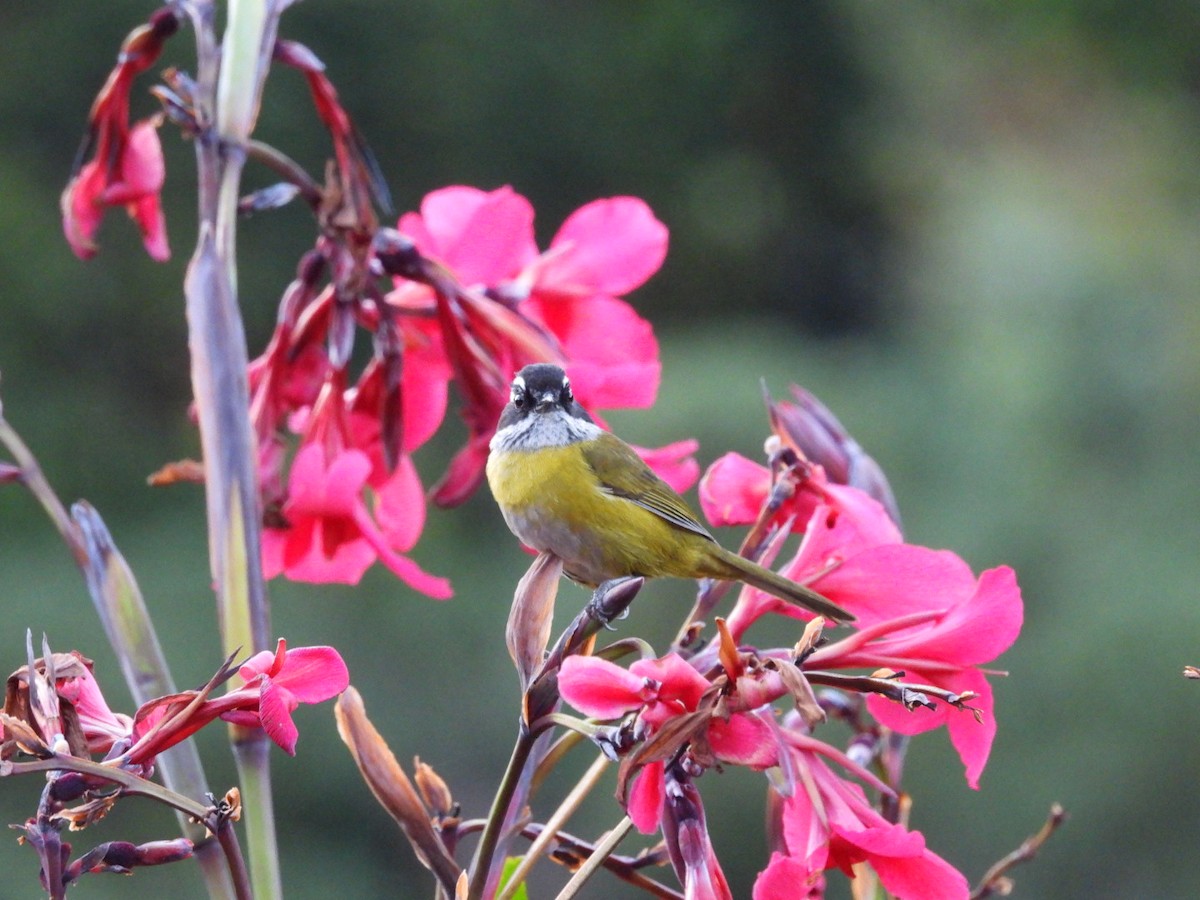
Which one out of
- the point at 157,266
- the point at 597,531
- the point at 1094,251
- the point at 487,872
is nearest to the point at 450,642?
the point at 157,266

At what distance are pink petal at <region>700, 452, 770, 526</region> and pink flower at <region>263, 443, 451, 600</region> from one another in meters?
0.10

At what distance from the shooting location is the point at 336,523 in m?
0.57

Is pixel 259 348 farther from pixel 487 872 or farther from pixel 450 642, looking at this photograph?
pixel 487 872

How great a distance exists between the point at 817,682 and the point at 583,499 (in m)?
0.34

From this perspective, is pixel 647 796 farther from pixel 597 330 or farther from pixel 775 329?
pixel 775 329

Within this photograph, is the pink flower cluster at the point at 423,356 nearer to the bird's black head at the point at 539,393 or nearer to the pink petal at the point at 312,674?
the bird's black head at the point at 539,393

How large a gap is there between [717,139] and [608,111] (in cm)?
63

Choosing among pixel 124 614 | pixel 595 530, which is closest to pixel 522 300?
pixel 595 530

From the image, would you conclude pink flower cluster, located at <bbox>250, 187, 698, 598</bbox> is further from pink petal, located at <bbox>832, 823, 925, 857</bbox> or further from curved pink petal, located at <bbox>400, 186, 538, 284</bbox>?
pink petal, located at <bbox>832, 823, 925, 857</bbox>

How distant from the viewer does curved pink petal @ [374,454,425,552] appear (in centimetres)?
61

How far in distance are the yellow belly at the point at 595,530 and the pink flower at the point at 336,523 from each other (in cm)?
9

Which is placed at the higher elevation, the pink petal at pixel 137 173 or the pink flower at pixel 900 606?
the pink petal at pixel 137 173

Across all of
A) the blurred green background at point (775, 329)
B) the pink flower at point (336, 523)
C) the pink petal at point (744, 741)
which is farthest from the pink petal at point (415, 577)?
the blurred green background at point (775, 329)

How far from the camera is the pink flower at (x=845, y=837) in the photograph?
1.35ft
